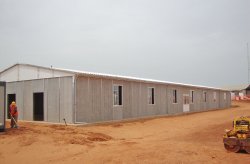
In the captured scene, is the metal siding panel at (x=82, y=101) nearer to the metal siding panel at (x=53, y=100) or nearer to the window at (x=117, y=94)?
the metal siding panel at (x=53, y=100)

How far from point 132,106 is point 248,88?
56495mm

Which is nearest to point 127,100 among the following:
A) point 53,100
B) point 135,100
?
point 135,100

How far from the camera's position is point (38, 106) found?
21719mm

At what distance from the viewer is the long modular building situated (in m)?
18.8

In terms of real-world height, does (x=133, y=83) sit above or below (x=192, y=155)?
above

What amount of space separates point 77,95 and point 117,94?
13.7ft

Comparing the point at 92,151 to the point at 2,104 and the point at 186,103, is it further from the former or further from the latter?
the point at 186,103

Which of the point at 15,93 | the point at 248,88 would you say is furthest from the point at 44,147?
the point at 248,88

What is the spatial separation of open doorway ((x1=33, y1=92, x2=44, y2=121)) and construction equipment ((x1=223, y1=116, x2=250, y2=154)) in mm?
13464

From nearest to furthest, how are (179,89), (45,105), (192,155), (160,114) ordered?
(192,155) → (45,105) → (160,114) → (179,89)

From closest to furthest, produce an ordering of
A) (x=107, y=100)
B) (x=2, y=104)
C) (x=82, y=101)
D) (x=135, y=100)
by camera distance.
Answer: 1. (x=2, y=104)
2. (x=82, y=101)
3. (x=107, y=100)
4. (x=135, y=100)

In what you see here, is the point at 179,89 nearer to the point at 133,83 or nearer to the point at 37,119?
the point at 133,83

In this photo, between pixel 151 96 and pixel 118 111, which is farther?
pixel 151 96

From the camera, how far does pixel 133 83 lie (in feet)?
77.8
